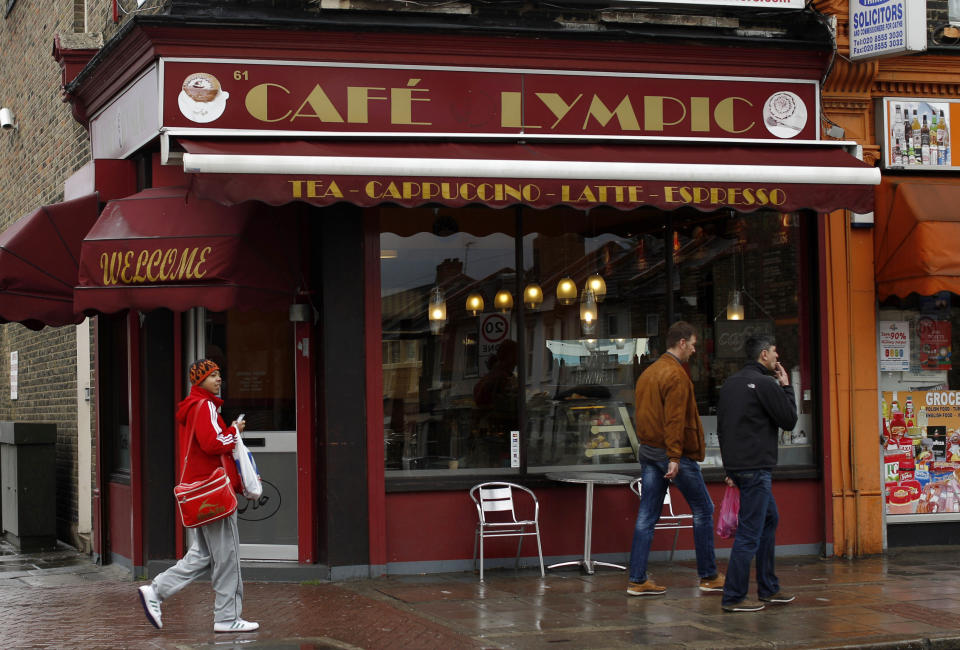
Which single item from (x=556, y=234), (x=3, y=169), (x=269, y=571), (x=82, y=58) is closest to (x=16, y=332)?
(x=3, y=169)

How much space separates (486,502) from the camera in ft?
31.8

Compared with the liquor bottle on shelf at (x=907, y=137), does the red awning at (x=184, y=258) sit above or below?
below

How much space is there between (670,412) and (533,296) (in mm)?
2223

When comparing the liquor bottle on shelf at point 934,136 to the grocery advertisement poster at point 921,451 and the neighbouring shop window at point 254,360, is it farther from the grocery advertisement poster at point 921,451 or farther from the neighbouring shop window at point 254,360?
the neighbouring shop window at point 254,360

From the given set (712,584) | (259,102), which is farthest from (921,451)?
(259,102)

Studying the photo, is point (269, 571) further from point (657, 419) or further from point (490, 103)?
point (490, 103)

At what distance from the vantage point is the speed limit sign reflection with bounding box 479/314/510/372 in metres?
10.2

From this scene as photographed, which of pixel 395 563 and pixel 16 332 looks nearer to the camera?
pixel 395 563

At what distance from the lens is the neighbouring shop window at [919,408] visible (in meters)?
10.9

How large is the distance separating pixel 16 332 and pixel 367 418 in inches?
321

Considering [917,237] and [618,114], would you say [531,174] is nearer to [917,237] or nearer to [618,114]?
[618,114]

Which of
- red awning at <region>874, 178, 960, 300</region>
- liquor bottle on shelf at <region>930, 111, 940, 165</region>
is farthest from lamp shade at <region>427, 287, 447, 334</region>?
liquor bottle on shelf at <region>930, 111, 940, 165</region>

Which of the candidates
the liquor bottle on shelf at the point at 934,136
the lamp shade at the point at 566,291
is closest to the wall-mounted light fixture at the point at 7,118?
the lamp shade at the point at 566,291

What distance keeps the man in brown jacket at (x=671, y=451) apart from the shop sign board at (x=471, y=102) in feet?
7.59
